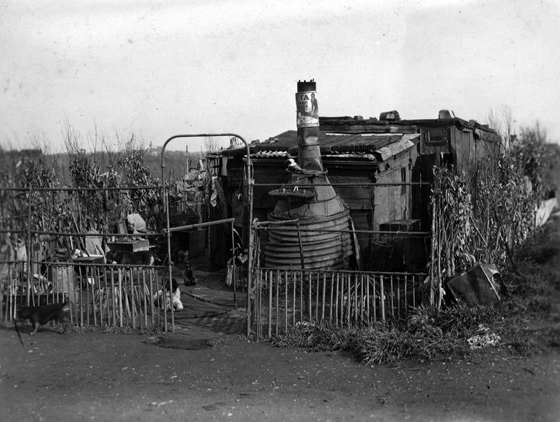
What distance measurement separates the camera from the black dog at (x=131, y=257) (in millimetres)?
14409

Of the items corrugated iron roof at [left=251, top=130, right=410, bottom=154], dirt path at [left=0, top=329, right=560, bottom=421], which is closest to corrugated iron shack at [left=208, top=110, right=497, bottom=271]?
corrugated iron roof at [left=251, top=130, right=410, bottom=154]

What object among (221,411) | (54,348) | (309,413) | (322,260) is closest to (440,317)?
(309,413)

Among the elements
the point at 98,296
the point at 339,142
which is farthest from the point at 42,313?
the point at 339,142

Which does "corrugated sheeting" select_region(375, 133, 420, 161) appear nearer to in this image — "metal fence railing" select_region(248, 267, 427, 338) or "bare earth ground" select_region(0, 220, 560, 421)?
"metal fence railing" select_region(248, 267, 427, 338)

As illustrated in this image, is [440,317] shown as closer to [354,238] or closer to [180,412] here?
[180,412]

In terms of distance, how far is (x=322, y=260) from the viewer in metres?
13.5

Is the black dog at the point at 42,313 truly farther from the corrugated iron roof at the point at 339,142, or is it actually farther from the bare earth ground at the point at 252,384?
the corrugated iron roof at the point at 339,142

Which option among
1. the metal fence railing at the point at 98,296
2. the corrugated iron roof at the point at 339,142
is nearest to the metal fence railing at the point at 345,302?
the metal fence railing at the point at 98,296

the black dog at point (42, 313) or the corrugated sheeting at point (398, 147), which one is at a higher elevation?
the corrugated sheeting at point (398, 147)

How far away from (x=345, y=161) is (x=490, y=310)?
7.07 m

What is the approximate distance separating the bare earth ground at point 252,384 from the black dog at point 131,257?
449cm

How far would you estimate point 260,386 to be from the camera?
7.87m

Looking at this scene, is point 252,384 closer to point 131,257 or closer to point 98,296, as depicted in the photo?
point 98,296

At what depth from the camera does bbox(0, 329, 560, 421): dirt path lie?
693 centimetres
